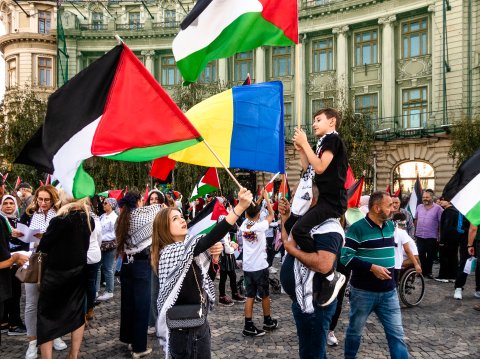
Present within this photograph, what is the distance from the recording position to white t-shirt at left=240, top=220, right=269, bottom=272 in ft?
Result: 21.9

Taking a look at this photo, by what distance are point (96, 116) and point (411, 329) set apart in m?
5.35

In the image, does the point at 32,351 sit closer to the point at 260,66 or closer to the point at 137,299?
the point at 137,299

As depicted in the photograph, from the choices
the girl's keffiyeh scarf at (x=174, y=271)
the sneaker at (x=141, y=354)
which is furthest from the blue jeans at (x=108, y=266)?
the girl's keffiyeh scarf at (x=174, y=271)

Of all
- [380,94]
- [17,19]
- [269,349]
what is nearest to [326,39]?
[380,94]

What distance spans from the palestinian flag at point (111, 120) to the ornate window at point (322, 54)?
104 feet

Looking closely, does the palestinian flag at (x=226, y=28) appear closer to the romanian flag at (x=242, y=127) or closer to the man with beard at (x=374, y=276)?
the romanian flag at (x=242, y=127)

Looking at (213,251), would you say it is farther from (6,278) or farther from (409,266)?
(409,266)

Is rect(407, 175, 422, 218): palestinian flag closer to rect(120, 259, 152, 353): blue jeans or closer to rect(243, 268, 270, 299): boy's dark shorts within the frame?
rect(243, 268, 270, 299): boy's dark shorts

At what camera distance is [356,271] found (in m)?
4.73

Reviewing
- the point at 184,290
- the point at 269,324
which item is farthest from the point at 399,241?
the point at 184,290

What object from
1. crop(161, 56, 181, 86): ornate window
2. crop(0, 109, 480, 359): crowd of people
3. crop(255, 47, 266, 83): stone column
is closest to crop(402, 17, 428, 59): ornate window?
crop(255, 47, 266, 83): stone column

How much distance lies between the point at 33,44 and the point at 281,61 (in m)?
20.7

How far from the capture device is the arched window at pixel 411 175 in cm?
2906

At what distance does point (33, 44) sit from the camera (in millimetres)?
39000
